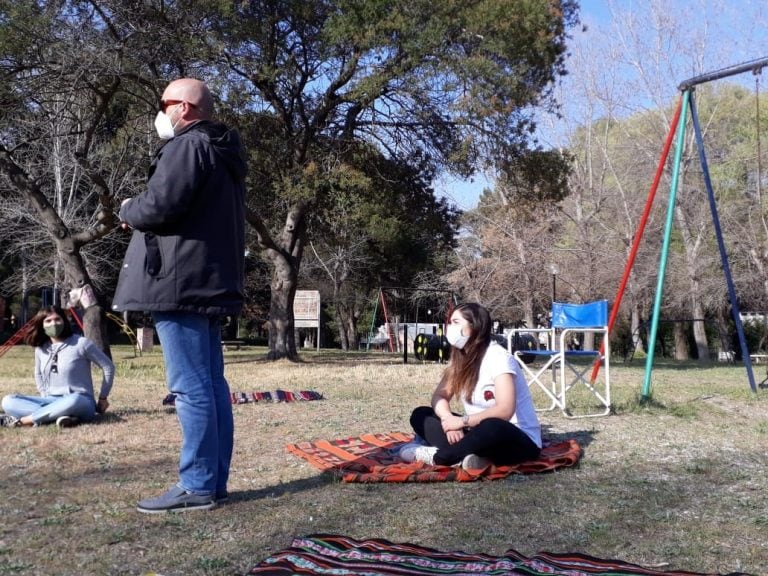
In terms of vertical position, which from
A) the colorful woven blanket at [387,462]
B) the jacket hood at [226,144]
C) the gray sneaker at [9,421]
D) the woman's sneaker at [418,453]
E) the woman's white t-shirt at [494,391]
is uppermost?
the jacket hood at [226,144]

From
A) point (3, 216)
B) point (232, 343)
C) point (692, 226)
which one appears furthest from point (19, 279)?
point (692, 226)

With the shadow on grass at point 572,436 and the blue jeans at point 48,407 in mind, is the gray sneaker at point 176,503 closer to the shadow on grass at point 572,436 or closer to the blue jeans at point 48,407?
the shadow on grass at point 572,436

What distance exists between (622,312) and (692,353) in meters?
4.98

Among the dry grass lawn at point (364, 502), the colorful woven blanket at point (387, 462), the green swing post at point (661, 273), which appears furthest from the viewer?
the green swing post at point (661, 273)

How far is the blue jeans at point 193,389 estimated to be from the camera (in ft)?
10.4

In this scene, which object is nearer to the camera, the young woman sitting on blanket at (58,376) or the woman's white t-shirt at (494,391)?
the woman's white t-shirt at (494,391)

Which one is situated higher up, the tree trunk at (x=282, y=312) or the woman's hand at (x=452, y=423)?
the tree trunk at (x=282, y=312)

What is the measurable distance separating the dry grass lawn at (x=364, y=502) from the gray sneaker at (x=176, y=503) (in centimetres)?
5

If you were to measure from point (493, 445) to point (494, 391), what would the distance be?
1.04 ft

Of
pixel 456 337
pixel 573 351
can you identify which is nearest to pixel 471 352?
pixel 456 337

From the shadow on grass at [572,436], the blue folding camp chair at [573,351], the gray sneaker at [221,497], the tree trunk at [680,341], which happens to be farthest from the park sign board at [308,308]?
the gray sneaker at [221,497]

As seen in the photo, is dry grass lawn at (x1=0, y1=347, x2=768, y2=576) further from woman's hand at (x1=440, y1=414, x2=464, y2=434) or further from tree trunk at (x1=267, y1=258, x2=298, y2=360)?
tree trunk at (x1=267, y1=258, x2=298, y2=360)

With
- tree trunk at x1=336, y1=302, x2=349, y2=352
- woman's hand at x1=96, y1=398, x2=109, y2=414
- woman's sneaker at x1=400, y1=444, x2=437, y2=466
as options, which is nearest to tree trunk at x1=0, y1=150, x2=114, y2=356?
woman's hand at x1=96, y1=398, x2=109, y2=414

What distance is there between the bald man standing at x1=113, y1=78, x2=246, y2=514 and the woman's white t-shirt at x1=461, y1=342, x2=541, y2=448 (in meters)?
1.56
